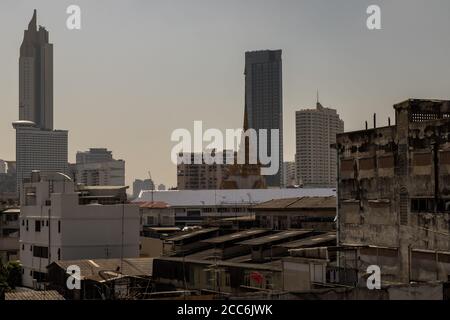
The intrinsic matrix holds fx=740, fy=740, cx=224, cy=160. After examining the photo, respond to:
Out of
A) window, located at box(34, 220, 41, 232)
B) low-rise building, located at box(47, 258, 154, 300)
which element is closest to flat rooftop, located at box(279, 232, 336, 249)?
low-rise building, located at box(47, 258, 154, 300)

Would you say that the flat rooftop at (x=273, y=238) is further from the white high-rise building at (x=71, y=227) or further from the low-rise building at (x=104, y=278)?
the white high-rise building at (x=71, y=227)

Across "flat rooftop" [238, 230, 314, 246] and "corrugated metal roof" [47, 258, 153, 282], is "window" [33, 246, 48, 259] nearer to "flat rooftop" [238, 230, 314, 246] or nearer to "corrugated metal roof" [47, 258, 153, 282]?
"corrugated metal roof" [47, 258, 153, 282]

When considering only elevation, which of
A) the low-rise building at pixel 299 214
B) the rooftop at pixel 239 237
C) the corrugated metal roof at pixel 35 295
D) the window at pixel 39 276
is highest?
the low-rise building at pixel 299 214

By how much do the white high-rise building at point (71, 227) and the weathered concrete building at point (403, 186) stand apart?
26.1 m

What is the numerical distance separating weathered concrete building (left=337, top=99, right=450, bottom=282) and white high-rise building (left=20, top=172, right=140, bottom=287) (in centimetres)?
2609

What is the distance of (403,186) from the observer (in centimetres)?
3206

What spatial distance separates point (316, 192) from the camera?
134 m

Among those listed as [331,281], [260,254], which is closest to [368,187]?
[331,281]

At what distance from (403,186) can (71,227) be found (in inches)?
1246

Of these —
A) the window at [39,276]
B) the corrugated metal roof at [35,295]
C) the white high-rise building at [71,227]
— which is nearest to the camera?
the corrugated metal roof at [35,295]

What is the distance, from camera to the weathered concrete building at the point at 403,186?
2986 centimetres

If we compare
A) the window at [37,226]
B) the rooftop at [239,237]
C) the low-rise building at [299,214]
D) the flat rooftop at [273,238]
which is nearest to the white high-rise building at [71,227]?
the window at [37,226]

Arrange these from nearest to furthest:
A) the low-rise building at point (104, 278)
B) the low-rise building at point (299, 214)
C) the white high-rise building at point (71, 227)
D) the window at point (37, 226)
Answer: the low-rise building at point (104, 278)
the low-rise building at point (299, 214)
the white high-rise building at point (71, 227)
the window at point (37, 226)

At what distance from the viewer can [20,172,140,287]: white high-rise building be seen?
186 ft
